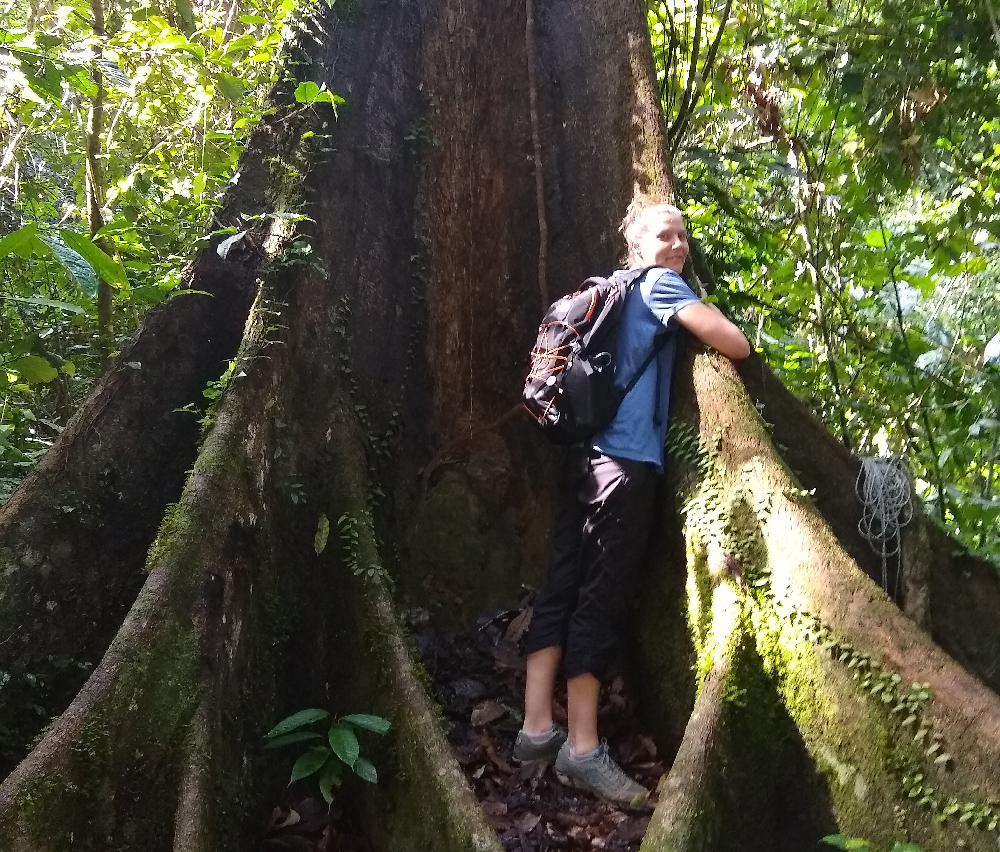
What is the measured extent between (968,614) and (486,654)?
2.25m

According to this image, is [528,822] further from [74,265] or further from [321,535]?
[74,265]

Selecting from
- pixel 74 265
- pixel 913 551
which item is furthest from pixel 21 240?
pixel 913 551

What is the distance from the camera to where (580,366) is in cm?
319

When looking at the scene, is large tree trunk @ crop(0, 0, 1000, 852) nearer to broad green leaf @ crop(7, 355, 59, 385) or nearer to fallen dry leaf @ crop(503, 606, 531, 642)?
fallen dry leaf @ crop(503, 606, 531, 642)

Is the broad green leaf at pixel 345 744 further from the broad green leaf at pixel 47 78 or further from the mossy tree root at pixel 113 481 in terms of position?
the broad green leaf at pixel 47 78

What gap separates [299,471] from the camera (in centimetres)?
316

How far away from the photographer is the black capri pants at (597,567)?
313 centimetres

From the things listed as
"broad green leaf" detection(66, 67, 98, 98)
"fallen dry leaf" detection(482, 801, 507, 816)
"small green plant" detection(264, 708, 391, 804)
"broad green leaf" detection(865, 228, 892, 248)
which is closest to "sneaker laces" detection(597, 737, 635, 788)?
"fallen dry leaf" detection(482, 801, 507, 816)

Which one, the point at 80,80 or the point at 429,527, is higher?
the point at 80,80

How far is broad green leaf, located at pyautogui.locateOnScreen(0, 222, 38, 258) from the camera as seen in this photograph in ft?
6.79

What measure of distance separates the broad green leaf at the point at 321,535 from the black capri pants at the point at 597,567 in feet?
3.13

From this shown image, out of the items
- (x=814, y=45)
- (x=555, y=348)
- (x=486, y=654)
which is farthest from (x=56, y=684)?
(x=814, y=45)

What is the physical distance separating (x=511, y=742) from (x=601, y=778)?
50 cm

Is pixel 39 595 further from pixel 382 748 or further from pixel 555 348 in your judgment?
pixel 555 348
